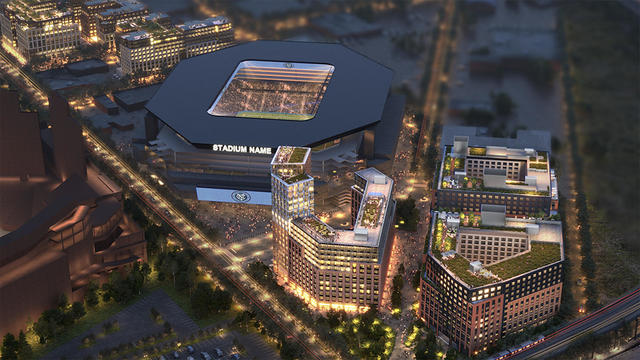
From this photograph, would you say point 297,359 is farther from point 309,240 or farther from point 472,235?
point 472,235

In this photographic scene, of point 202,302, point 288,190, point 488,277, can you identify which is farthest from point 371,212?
point 202,302

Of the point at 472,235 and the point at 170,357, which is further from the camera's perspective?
the point at 472,235

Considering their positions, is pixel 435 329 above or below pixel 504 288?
below

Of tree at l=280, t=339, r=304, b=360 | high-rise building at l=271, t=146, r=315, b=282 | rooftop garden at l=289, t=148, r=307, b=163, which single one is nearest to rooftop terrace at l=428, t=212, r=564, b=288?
high-rise building at l=271, t=146, r=315, b=282

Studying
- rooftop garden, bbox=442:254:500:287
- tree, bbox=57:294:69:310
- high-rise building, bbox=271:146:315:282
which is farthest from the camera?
high-rise building, bbox=271:146:315:282

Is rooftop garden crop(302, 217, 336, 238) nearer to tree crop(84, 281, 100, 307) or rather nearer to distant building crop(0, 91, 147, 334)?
distant building crop(0, 91, 147, 334)

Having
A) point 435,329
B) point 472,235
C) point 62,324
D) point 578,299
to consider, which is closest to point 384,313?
point 435,329

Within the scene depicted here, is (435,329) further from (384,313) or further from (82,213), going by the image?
(82,213)
